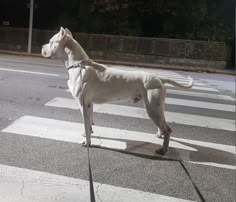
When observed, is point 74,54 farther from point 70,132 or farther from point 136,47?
point 70,132

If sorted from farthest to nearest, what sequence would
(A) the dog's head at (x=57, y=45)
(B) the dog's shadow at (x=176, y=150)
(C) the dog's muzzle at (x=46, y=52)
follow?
(B) the dog's shadow at (x=176, y=150) → (C) the dog's muzzle at (x=46, y=52) → (A) the dog's head at (x=57, y=45)

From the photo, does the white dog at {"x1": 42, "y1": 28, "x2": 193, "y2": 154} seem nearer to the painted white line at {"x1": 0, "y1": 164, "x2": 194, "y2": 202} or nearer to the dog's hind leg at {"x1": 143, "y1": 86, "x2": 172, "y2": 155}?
the dog's hind leg at {"x1": 143, "y1": 86, "x2": 172, "y2": 155}

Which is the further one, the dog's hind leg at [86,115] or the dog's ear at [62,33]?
the dog's hind leg at [86,115]

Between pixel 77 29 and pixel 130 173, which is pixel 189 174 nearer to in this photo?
pixel 130 173

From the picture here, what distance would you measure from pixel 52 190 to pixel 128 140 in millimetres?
1335

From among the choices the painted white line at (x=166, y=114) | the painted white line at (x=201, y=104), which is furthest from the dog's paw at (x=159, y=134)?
the painted white line at (x=201, y=104)

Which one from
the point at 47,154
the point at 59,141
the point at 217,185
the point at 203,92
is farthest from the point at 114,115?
the point at 203,92

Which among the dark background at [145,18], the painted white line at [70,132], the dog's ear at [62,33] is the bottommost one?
the painted white line at [70,132]

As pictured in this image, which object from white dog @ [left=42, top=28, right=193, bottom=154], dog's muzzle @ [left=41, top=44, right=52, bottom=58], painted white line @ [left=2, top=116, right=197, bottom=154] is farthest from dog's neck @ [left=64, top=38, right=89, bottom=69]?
painted white line @ [left=2, top=116, right=197, bottom=154]

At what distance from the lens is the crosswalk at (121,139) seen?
265 cm

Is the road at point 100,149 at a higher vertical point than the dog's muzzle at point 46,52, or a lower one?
lower

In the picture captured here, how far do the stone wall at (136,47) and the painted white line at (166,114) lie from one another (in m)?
1.18

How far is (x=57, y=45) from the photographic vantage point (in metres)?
2.62

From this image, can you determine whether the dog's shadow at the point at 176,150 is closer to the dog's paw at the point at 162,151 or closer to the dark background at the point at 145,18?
the dog's paw at the point at 162,151
